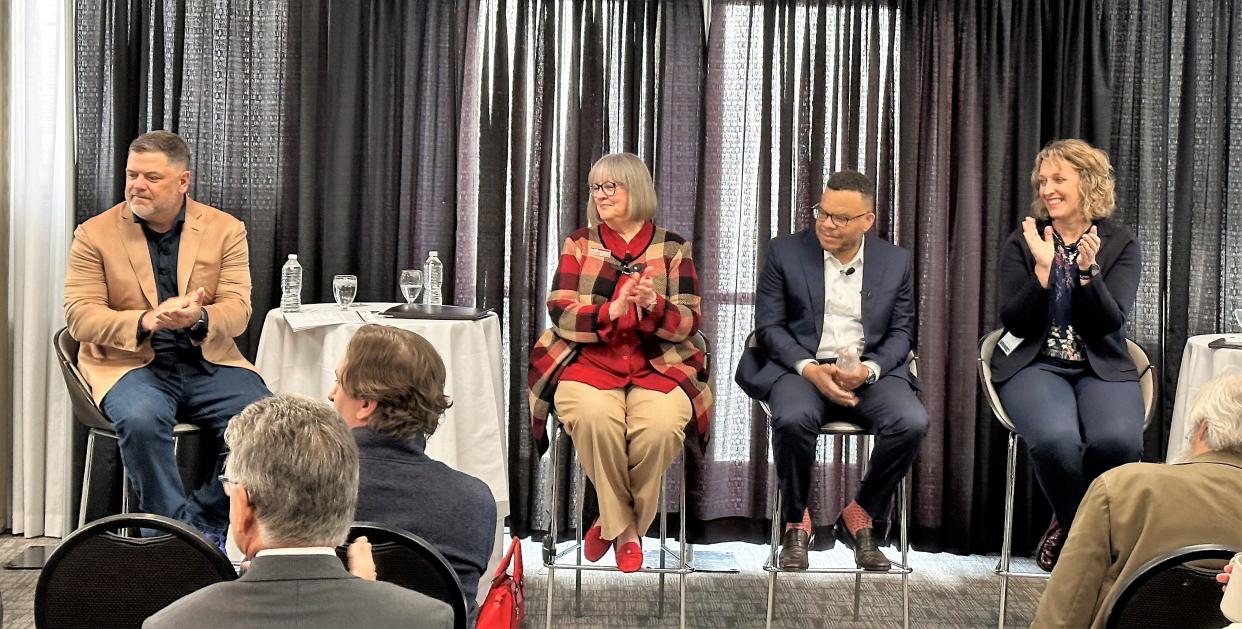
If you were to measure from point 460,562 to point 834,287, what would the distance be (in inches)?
84.1

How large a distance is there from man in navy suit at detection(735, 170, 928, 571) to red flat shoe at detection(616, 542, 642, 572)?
0.44 metres

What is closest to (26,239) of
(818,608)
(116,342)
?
(116,342)

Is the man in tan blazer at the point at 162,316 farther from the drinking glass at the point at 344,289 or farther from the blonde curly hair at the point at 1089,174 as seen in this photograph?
the blonde curly hair at the point at 1089,174

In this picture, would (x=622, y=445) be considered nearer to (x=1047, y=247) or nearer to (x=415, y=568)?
(x=1047, y=247)

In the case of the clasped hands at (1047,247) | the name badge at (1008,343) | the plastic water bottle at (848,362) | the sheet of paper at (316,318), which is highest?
the clasped hands at (1047,247)

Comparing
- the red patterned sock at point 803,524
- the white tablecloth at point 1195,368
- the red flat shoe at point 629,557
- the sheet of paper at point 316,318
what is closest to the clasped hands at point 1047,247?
the white tablecloth at point 1195,368

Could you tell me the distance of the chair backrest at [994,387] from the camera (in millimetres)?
3744

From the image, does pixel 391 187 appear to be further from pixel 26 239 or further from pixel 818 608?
pixel 818 608

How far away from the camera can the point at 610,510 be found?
3596 mm

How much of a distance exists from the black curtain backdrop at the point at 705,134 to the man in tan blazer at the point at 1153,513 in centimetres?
214

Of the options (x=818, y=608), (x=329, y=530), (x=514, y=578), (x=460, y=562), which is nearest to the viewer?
(x=329, y=530)

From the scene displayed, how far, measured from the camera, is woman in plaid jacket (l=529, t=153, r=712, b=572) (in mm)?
3617

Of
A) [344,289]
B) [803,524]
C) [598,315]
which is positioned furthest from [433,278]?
[803,524]

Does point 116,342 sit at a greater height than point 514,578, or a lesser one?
greater
